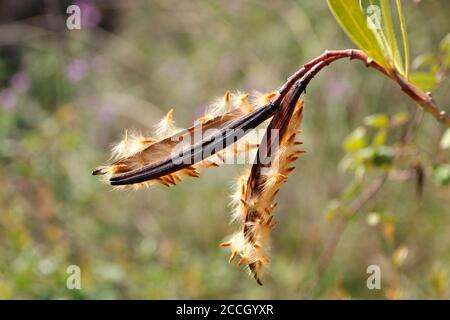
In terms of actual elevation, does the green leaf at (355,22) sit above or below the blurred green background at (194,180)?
below

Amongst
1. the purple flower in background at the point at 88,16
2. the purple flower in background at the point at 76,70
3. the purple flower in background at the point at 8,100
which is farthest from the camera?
the purple flower in background at the point at 88,16

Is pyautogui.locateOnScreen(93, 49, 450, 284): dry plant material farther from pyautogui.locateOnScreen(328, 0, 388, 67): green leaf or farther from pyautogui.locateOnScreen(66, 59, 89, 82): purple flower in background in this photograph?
pyautogui.locateOnScreen(66, 59, 89, 82): purple flower in background

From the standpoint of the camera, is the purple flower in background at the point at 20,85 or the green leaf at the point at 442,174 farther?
the purple flower in background at the point at 20,85

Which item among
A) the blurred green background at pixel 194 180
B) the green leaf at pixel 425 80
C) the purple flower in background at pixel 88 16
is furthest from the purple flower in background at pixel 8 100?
the green leaf at pixel 425 80

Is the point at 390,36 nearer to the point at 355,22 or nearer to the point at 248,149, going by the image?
the point at 355,22

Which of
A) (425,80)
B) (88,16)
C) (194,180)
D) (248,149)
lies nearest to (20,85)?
(88,16)

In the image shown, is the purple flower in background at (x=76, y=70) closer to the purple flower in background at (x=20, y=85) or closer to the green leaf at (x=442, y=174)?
the purple flower in background at (x=20, y=85)
